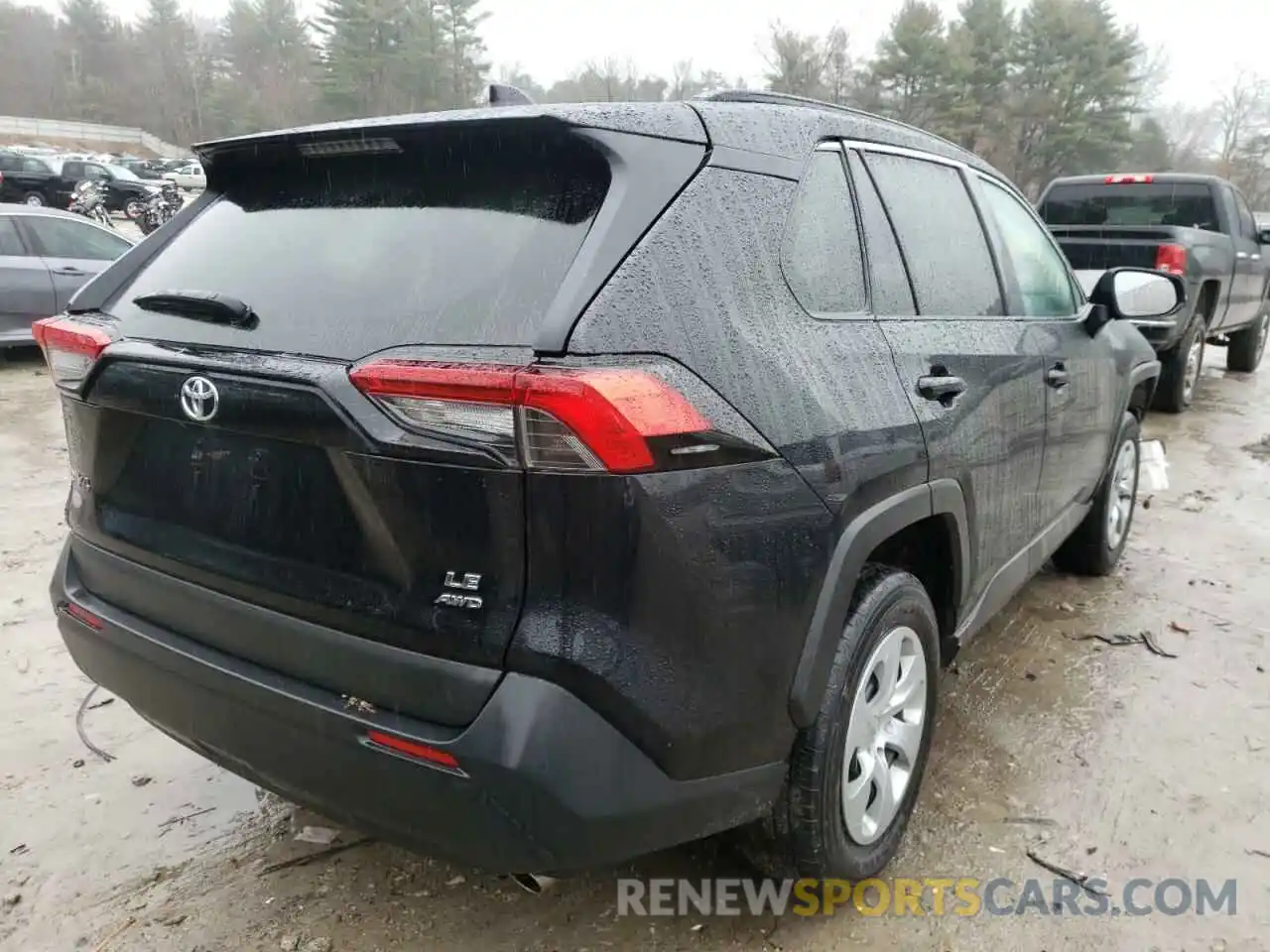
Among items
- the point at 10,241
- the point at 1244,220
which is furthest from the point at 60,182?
the point at 1244,220

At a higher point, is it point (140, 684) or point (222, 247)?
point (222, 247)

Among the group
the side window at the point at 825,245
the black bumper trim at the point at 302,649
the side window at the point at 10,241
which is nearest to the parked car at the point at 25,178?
the side window at the point at 10,241

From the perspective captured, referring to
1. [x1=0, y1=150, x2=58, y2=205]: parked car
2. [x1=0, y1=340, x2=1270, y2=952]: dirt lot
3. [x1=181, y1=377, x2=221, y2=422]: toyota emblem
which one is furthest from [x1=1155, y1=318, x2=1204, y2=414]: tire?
[x1=0, y1=150, x2=58, y2=205]: parked car

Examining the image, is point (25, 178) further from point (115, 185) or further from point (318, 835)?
point (318, 835)

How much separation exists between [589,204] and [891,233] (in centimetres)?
111

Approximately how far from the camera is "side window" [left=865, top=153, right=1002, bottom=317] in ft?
8.57

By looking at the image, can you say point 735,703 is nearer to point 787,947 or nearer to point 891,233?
point 787,947

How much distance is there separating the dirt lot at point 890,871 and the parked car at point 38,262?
604 cm

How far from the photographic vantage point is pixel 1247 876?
→ 2510 millimetres

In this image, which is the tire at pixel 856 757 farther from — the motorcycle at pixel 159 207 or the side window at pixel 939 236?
the motorcycle at pixel 159 207

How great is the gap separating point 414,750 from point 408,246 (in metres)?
0.96

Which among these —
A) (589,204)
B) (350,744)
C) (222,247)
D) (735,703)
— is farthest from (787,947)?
(222,247)

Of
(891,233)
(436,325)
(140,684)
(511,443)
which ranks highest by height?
(891,233)

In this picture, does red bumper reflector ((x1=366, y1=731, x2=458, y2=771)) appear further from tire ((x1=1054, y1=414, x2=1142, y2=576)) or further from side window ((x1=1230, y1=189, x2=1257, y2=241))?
side window ((x1=1230, y1=189, x2=1257, y2=241))
